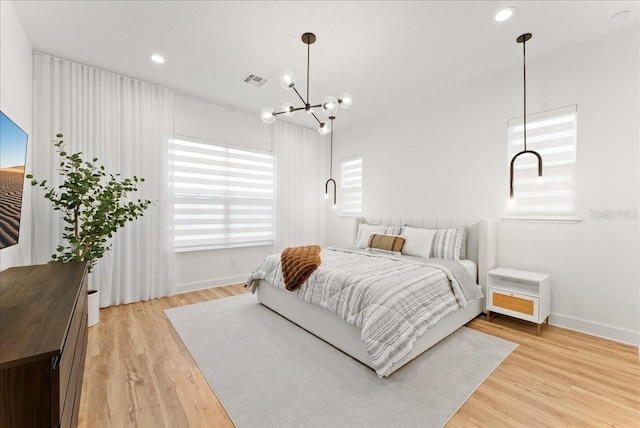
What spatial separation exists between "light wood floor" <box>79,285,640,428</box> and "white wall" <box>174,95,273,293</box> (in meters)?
1.41

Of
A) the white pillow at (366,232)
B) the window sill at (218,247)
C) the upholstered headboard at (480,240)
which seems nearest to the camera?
the upholstered headboard at (480,240)

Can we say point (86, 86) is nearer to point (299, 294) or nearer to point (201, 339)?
point (201, 339)

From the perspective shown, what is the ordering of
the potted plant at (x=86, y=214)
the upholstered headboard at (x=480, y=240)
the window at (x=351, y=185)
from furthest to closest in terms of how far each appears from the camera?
the window at (x=351, y=185), the upholstered headboard at (x=480, y=240), the potted plant at (x=86, y=214)

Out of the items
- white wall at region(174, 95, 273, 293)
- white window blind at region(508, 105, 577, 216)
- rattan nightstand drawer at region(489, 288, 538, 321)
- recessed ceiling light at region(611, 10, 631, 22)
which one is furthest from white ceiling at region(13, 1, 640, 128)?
rattan nightstand drawer at region(489, 288, 538, 321)

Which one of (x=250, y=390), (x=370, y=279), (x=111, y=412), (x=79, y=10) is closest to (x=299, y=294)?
(x=370, y=279)

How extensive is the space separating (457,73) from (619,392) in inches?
132

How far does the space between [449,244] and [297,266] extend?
1.95 meters

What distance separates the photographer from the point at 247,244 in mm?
4777

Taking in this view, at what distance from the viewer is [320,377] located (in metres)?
2.03

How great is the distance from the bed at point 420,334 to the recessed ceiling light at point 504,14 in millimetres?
2071

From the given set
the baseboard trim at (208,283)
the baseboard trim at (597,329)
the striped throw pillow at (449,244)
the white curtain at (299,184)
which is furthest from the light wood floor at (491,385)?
the white curtain at (299,184)

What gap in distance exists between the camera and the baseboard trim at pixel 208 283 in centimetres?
409

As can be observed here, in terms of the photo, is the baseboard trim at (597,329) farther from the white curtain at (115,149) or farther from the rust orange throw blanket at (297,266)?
the white curtain at (115,149)

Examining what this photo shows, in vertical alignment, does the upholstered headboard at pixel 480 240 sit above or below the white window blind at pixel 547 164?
below
